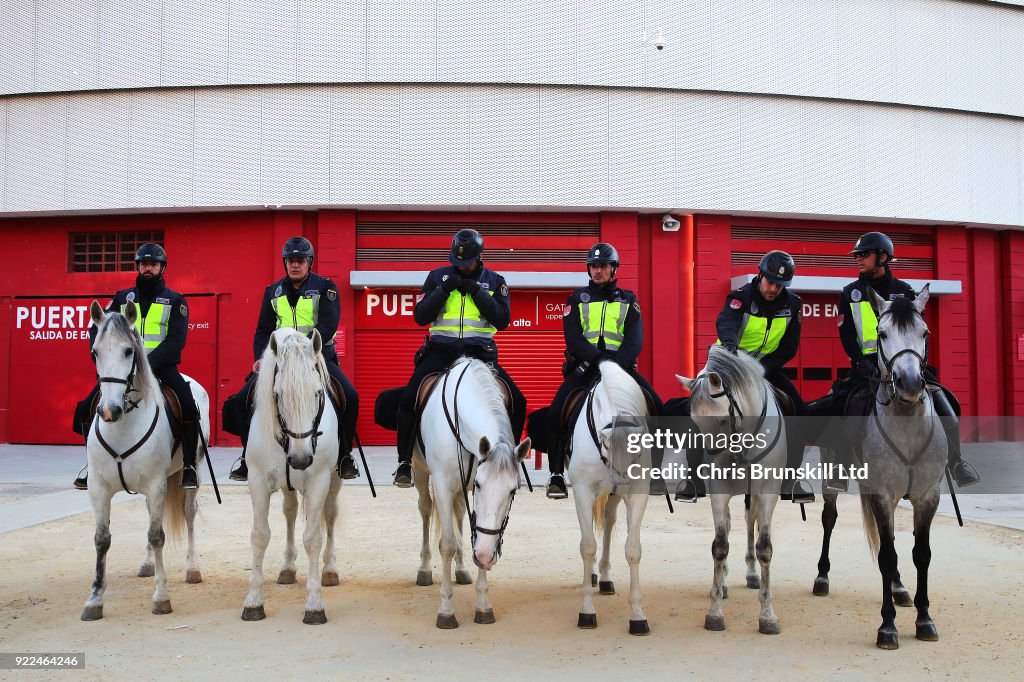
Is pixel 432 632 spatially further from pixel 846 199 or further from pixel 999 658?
pixel 846 199

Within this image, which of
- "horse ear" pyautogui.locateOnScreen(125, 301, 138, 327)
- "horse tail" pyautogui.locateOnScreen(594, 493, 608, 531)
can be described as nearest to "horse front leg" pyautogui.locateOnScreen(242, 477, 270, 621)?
"horse ear" pyautogui.locateOnScreen(125, 301, 138, 327)

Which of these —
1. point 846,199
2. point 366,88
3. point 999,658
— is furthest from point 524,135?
point 999,658

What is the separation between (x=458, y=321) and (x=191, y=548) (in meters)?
3.16

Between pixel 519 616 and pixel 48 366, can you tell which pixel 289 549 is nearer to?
pixel 519 616

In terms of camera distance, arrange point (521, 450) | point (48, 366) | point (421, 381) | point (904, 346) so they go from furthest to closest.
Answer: point (48, 366)
point (421, 381)
point (521, 450)
point (904, 346)

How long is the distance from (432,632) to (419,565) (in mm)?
2098

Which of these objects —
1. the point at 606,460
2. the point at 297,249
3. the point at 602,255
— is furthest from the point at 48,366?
the point at 606,460

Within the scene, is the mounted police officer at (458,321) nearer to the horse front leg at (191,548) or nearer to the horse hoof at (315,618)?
the horse hoof at (315,618)

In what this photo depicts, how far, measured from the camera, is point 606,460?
5812mm

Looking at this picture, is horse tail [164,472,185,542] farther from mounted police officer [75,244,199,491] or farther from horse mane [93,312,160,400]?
horse mane [93,312,160,400]

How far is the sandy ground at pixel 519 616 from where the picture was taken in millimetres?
4918

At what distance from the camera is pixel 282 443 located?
582 centimetres

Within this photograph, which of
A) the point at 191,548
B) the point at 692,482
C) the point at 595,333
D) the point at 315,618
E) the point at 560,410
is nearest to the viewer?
the point at 315,618

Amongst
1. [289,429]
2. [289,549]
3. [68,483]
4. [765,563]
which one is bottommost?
[68,483]
